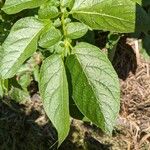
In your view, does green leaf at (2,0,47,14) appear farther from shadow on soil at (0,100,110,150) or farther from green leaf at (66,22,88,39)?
shadow on soil at (0,100,110,150)

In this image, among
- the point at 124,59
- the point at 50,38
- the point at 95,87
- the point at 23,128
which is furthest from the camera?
the point at 23,128

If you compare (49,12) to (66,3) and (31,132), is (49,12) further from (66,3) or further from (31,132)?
(31,132)

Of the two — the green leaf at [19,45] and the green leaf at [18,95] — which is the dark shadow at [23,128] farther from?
the green leaf at [19,45]

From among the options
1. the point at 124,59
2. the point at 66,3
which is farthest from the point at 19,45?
the point at 124,59

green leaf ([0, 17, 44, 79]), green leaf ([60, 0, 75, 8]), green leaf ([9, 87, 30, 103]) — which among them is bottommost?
green leaf ([9, 87, 30, 103])

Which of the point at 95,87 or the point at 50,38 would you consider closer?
the point at 95,87

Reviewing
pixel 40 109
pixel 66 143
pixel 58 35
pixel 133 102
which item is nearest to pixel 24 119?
pixel 40 109

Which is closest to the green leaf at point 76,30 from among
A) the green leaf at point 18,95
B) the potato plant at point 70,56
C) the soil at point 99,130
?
the potato plant at point 70,56

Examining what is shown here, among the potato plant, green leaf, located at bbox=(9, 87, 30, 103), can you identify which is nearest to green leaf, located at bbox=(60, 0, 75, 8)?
the potato plant
